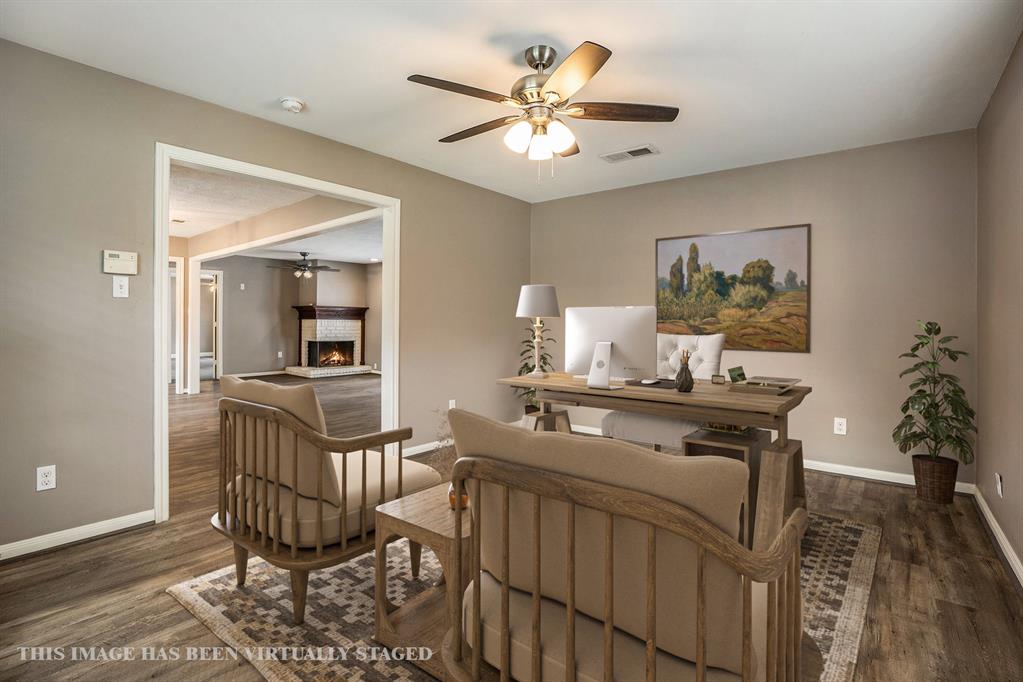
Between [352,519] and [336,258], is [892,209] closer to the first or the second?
[352,519]

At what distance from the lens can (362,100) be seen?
3.10 meters

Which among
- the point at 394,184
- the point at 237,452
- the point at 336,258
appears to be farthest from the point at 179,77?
the point at 336,258

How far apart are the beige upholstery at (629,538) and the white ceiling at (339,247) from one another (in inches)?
230

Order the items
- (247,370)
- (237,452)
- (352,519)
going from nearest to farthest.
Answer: (352,519) < (237,452) < (247,370)

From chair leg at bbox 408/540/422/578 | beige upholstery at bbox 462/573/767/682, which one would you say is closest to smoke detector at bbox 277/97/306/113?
chair leg at bbox 408/540/422/578

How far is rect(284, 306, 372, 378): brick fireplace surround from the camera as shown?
1070cm

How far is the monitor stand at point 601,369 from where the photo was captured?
9.41ft

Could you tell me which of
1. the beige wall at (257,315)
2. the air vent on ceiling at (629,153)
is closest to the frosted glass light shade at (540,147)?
the air vent on ceiling at (629,153)

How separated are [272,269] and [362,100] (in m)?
8.35

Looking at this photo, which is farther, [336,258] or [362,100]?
[336,258]

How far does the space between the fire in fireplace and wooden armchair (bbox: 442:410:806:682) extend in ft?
34.0

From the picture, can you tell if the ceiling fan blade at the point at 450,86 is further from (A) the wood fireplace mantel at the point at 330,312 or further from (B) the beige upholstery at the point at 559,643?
(A) the wood fireplace mantel at the point at 330,312

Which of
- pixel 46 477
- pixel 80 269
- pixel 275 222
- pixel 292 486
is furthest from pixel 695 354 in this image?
pixel 275 222

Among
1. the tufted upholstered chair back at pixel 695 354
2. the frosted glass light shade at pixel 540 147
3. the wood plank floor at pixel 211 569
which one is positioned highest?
the frosted glass light shade at pixel 540 147
